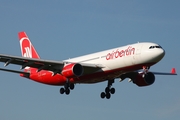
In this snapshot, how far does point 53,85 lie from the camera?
219 ft

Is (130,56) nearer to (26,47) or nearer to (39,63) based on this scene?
(39,63)

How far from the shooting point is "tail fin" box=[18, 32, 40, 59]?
7388 centimetres

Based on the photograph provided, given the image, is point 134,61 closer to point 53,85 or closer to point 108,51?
point 108,51

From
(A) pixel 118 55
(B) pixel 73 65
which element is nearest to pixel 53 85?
(B) pixel 73 65

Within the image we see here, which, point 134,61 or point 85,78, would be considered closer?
point 134,61

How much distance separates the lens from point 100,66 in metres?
60.9

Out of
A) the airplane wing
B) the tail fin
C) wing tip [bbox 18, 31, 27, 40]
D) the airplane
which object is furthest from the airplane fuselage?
wing tip [bbox 18, 31, 27, 40]

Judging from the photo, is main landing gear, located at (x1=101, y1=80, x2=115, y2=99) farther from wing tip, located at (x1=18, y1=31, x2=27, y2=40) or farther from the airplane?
wing tip, located at (x1=18, y1=31, x2=27, y2=40)

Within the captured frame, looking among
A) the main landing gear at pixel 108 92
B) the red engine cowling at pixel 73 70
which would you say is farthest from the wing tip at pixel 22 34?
the red engine cowling at pixel 73 70

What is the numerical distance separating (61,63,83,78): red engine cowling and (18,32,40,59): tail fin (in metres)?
12.6

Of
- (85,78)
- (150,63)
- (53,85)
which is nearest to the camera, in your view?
(150,63)

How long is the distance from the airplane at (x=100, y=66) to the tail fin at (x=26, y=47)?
563cm

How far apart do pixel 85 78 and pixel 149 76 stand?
8.59m

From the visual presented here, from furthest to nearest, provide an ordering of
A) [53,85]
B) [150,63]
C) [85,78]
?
[53,85], [85,78], [150,63]
